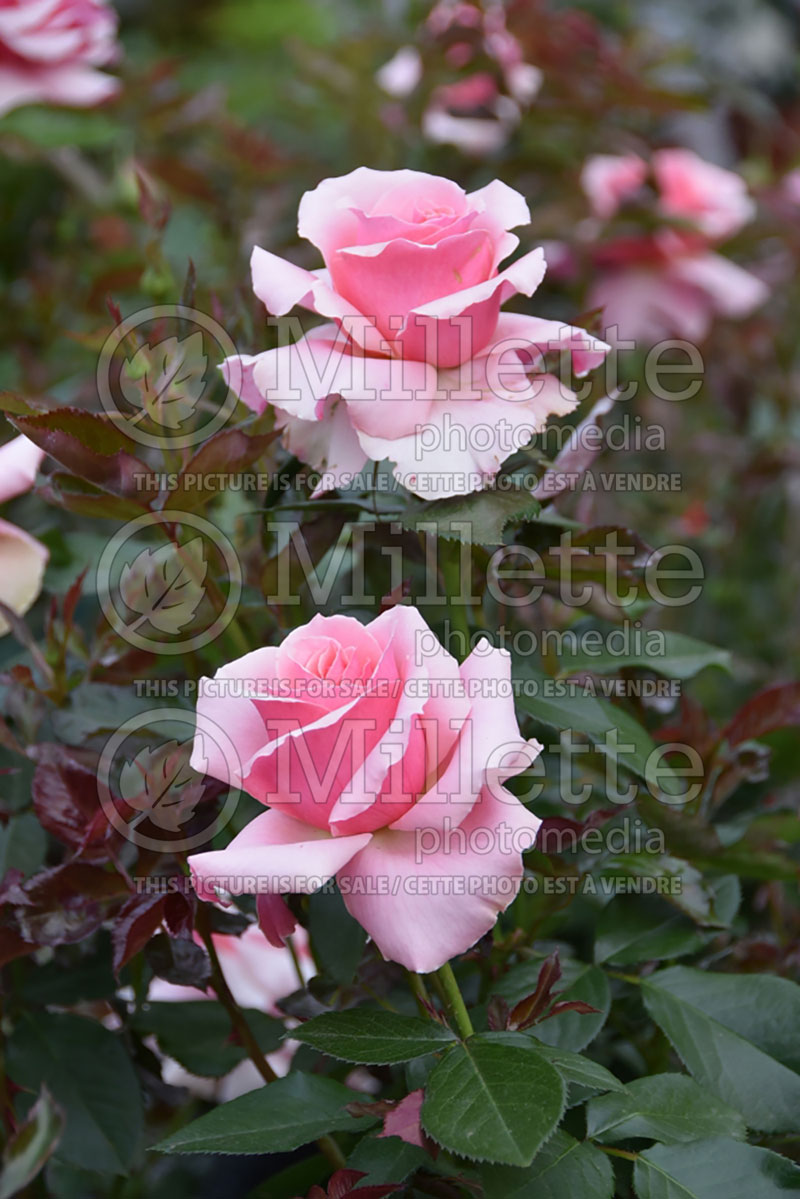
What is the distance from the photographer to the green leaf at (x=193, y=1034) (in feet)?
1.90

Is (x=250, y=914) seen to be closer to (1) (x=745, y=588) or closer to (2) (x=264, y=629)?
(2) (x=264, y=629)

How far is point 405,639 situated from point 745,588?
0.95m

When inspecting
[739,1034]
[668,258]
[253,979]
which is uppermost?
[668,258]

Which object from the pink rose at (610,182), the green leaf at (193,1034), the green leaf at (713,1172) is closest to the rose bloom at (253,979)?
the green leaf at (193,1034)

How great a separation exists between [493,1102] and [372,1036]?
0.06 m

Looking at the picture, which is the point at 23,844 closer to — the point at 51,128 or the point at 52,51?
the point at 52,51

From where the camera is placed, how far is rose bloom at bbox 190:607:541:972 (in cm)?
39

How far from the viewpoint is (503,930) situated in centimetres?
55

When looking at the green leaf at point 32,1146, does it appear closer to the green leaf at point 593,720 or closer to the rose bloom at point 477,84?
the green leaf at point 593,720

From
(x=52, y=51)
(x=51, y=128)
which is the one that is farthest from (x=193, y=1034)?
(x=51, y=128)

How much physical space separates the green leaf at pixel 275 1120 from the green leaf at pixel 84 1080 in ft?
0.47

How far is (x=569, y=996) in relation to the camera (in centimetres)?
50

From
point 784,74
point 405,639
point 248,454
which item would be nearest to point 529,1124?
point 405,639

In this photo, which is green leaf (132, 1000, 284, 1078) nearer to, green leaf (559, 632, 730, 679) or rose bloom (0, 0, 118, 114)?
green leaf (559, 632, 730, 679)
